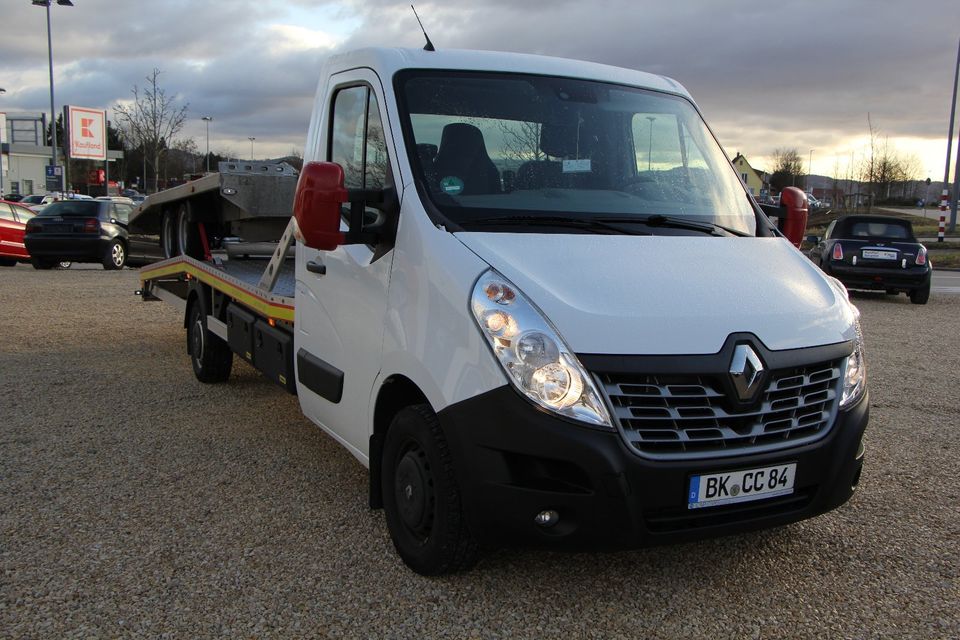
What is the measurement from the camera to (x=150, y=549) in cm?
368

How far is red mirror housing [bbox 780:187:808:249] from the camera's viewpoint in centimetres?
441

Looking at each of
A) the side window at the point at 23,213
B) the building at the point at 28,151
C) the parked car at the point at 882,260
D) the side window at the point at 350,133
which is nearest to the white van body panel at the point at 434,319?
the side window at the point at 350,133

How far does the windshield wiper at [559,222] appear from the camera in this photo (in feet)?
11.0

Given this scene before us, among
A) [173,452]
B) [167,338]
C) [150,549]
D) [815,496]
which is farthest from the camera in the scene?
[167,338]

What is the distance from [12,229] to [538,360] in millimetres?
19251

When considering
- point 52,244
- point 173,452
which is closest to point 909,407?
point 173,452

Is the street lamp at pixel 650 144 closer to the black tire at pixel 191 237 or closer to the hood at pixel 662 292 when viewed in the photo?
the hood at pixel 662 292

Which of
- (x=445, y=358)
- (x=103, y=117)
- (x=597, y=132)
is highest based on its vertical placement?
(x=103, y=117)

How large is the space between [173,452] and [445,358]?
276cm

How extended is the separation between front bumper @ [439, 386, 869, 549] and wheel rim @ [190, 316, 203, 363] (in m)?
4.50

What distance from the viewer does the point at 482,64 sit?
399 centimetres

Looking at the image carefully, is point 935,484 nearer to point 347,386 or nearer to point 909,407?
point 909,407

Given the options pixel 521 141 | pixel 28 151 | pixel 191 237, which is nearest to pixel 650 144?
pixel 521 141

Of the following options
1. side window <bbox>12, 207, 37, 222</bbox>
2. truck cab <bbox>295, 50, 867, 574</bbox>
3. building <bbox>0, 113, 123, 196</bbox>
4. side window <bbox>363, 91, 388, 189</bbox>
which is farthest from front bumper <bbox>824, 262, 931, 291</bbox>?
building <bbox>0, 113, 123, 196</bbox>
